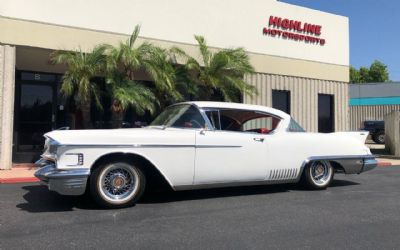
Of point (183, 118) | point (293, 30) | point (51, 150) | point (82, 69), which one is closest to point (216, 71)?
point (82, 69)

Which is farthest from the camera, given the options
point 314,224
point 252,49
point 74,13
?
point 252,49

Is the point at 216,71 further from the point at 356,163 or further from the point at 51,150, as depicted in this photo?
the point at 51,150

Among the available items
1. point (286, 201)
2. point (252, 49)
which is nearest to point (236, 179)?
point (286, 201)

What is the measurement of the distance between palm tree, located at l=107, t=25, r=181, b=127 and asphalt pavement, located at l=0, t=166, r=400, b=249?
159 inches

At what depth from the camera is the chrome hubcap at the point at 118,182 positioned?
608 cm

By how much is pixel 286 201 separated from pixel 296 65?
10.5 meters

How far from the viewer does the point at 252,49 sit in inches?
611

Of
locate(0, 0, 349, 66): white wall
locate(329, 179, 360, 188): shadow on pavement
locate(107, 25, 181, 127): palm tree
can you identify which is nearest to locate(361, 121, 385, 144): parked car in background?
locate(0, 0, 349, 66): white wall

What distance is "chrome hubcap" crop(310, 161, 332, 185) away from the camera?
7.99 metres

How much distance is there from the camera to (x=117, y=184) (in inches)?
243

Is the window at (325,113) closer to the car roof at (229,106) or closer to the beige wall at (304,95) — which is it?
the beige wall at (304,95)

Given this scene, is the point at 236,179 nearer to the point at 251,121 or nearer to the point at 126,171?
the point at 251,121

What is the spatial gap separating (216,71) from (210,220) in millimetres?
8203

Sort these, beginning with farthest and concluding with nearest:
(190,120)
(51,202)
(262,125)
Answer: (262,125), (190,120), (51,202)
